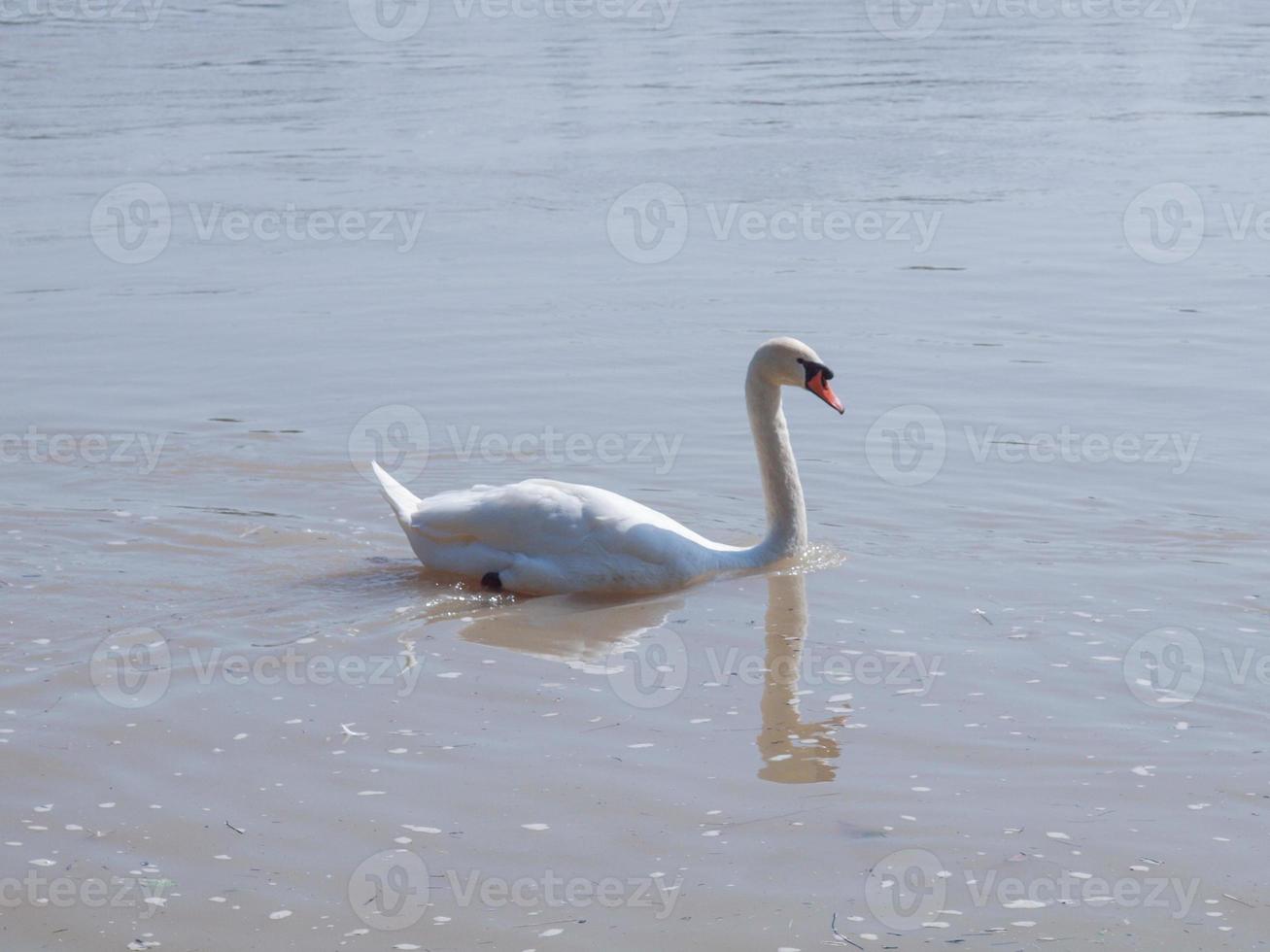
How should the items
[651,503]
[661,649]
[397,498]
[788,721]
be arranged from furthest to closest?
[651,503] → [397,498] → [661,649] → [788,721]

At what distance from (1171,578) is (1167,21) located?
22054mm

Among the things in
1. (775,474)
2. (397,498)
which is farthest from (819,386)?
(397,498)

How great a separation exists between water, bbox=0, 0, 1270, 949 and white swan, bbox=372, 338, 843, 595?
5.0 inches

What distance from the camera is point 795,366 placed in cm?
759

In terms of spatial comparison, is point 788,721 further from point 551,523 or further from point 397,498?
point 397,498

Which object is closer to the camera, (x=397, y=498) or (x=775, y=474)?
(x=397, y=498)

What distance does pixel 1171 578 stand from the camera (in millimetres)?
7000

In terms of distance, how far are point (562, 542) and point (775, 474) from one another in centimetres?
105

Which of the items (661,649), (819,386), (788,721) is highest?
(819,386)

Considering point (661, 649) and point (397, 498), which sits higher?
point (397, 498)

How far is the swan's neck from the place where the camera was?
7383mm

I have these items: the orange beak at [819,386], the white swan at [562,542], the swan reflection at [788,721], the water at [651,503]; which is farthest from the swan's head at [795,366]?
the swan reflection at [788,721]

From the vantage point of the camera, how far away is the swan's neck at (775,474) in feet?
24.2

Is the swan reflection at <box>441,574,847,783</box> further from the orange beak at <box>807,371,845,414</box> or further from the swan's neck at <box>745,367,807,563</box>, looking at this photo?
the orange beak at <box>807,371,845,414</box>
